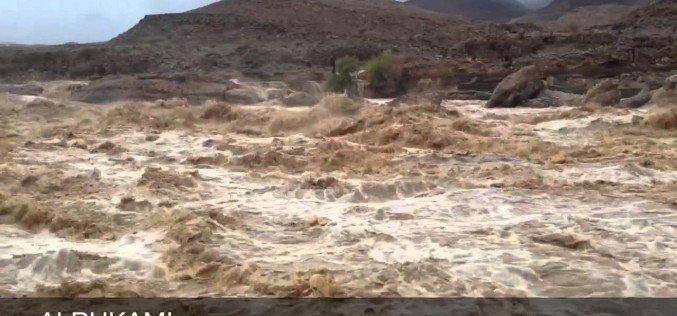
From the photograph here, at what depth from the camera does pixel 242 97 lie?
898 inches

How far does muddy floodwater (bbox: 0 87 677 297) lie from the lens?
5.92m

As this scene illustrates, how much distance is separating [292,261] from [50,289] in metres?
1.99

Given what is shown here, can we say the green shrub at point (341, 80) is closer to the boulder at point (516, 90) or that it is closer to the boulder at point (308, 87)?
the boulder at point (308, 87)

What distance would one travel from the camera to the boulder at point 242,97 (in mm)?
22547

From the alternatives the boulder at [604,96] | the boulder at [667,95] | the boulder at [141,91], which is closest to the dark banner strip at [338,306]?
the boulder at [667,95]

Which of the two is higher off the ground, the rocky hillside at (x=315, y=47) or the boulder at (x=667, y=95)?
the rocky hillside at (x=315, y=47)

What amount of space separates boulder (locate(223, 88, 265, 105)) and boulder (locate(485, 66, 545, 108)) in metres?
7.36

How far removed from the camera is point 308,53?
121ft

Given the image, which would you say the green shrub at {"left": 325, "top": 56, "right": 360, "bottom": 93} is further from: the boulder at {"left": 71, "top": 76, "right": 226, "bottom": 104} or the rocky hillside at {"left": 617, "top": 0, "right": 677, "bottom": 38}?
the rocky hillside at {"left": 617, "top": 0, "right": 677, "bottom": 38}

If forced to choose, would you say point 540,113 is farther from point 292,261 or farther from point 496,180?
point 292,261

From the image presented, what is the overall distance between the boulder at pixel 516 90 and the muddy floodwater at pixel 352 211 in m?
4.44

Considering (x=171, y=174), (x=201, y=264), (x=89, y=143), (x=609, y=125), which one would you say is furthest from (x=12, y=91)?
(x=201, y=264)

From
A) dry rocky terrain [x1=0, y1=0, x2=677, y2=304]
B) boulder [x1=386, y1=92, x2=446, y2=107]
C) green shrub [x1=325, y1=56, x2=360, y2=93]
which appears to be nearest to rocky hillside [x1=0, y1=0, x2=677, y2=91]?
green shrub [x1=325, y1=56, x2=360, y2=93]

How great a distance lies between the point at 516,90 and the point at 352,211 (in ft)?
39.4
